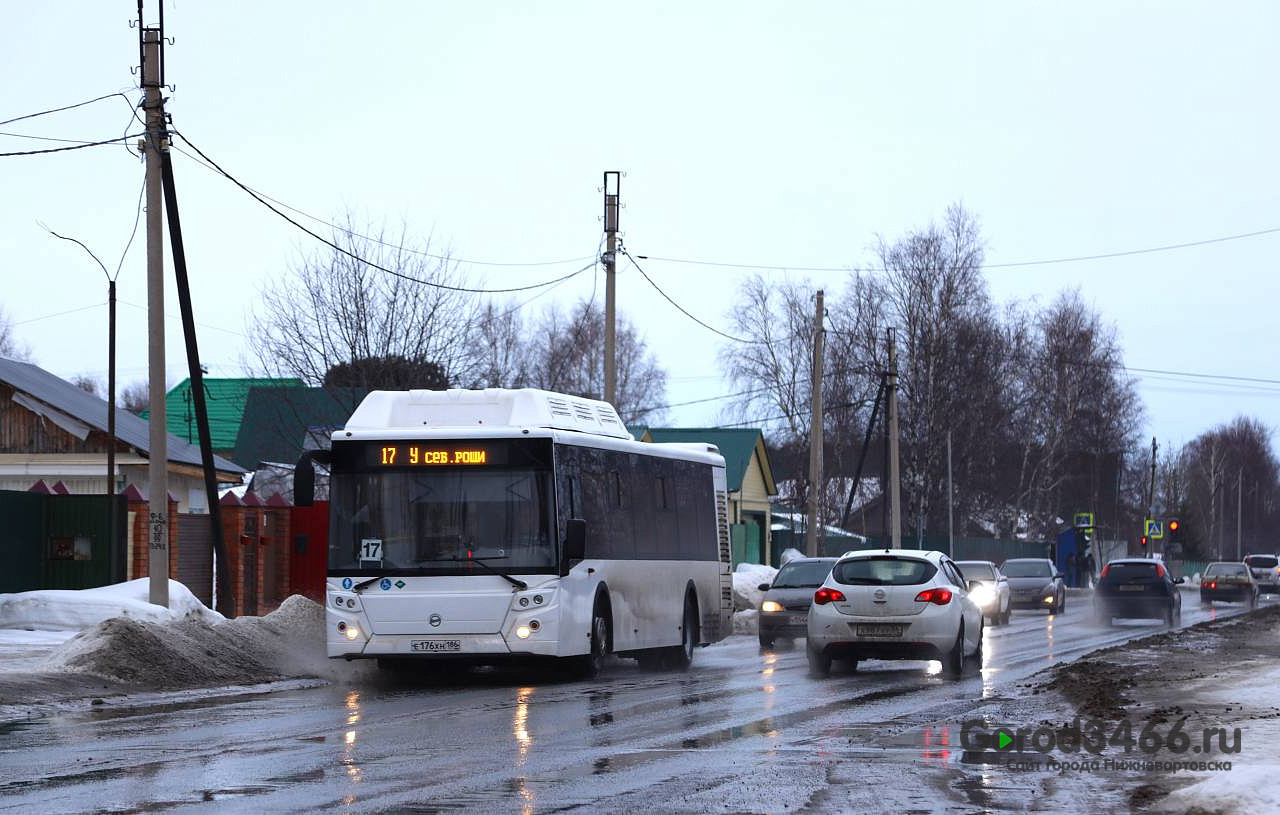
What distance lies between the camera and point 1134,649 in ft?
84.4

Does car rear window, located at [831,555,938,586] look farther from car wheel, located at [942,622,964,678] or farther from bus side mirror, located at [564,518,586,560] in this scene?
bus side mirror, located at [564,518,586,560]

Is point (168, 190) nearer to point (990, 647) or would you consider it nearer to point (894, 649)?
point (894, 649)

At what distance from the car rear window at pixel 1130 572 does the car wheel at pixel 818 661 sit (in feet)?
61.5

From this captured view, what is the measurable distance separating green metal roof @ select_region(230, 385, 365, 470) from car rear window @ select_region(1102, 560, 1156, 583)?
71.3 feet

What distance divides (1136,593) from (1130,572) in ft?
1.56

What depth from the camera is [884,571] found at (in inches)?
840

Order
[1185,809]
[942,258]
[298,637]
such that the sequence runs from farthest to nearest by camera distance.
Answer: [942,258] → [298,637] → [1185,809]

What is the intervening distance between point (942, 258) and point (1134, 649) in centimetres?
4496

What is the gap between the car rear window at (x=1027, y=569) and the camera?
46.1 meters

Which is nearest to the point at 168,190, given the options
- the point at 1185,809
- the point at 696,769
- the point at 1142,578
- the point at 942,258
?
the point at 696,769

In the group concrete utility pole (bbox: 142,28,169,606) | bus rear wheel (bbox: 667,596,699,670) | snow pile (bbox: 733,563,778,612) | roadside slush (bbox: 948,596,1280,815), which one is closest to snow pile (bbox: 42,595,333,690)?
concrete utility pole (bbox: 142,28,169,606)

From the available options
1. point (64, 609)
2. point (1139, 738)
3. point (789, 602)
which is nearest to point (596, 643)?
point (64, 609)

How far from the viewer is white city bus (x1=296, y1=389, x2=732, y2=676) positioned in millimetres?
18938

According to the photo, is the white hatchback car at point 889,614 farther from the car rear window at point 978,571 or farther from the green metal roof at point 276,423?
the green metal roof at point 276,423
